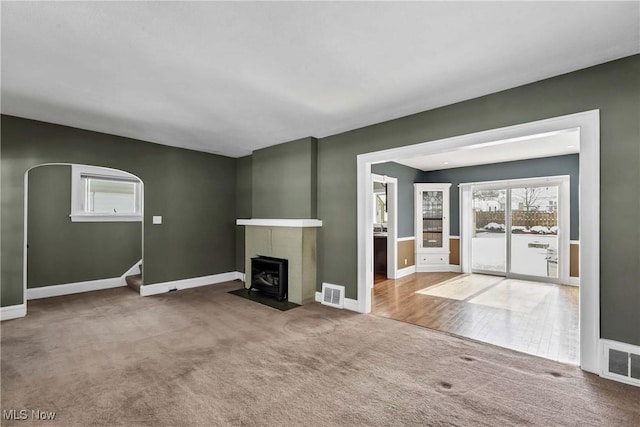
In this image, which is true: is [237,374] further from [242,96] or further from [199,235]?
[199,235]

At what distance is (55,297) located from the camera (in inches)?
187

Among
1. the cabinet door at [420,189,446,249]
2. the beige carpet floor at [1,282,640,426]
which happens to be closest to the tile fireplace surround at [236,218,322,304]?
the beige carpet floor at [1,282,640,426]

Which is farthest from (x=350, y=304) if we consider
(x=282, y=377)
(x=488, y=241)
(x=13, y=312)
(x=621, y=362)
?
(x=488, y=241)

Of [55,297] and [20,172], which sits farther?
[55,297]

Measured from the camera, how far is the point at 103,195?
5.63m

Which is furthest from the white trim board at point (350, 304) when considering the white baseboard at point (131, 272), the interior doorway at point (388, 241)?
the white baseboard at point (131, 272)

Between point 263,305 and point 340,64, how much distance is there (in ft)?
11.2

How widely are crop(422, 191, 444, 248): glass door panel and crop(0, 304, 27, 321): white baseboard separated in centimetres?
723

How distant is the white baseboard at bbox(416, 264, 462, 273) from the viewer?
706 cm

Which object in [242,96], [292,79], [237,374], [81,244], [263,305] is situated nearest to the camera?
[237,374]

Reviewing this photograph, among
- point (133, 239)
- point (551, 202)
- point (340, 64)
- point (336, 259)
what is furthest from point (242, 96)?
point (551, 202)

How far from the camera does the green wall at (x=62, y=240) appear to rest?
4754 millimetres

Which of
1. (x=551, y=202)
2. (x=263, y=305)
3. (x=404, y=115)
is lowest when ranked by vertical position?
(x=263, y=305)

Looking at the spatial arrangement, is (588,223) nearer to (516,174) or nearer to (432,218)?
(516,174)
